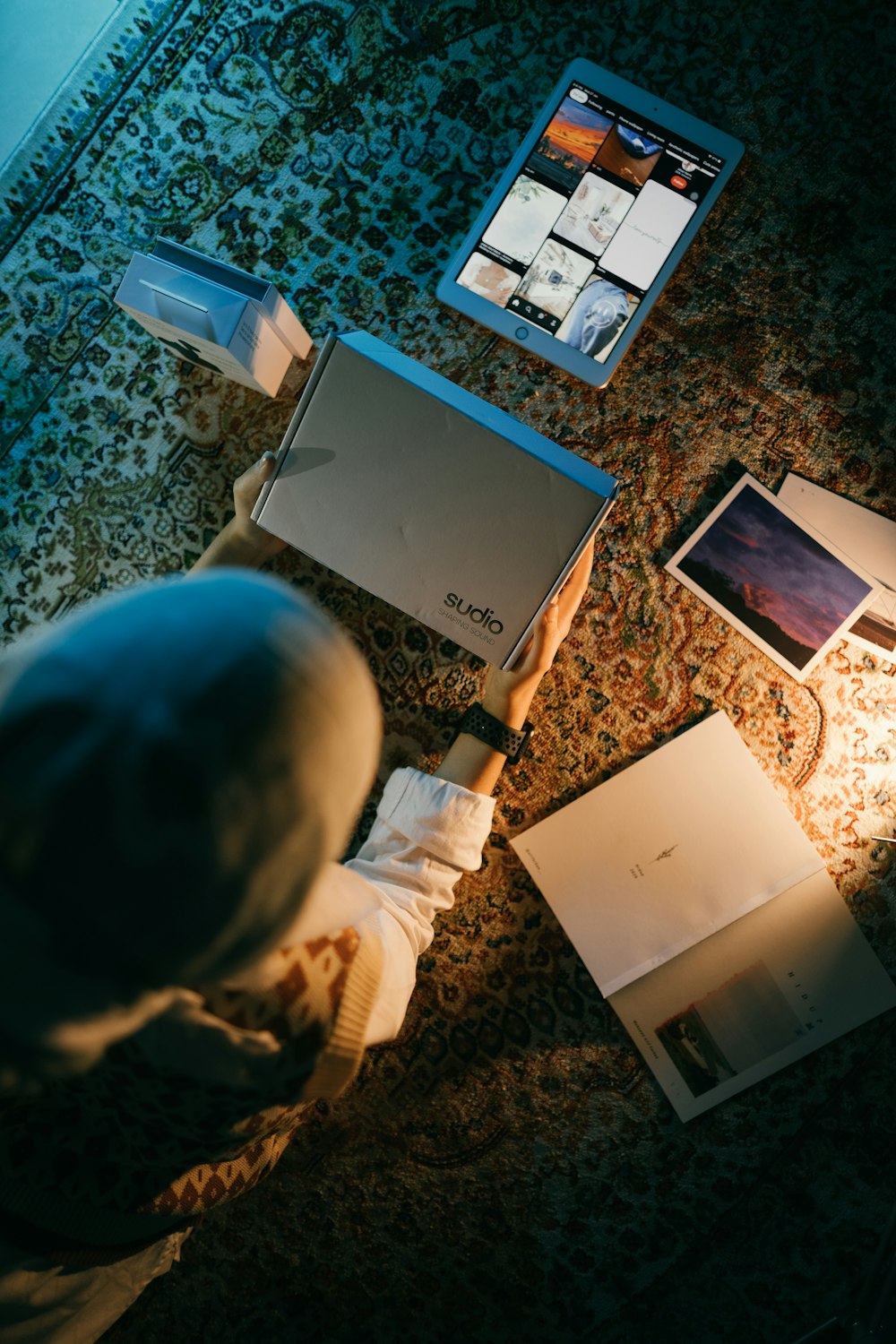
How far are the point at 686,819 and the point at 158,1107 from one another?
2.53ft

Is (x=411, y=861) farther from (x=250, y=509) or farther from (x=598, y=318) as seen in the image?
(x=598, y=318)

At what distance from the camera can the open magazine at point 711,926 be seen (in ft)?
3.51

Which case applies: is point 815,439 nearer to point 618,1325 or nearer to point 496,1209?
point 496,1209

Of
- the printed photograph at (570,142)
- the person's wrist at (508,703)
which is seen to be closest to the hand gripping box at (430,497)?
the person's wrist at (508,703)

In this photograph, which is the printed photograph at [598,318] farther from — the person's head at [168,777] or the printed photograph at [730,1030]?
the printed photograph at [730,1030]

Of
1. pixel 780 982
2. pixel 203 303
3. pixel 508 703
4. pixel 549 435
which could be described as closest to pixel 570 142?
pixel 549 435

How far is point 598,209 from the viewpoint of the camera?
3.42ft

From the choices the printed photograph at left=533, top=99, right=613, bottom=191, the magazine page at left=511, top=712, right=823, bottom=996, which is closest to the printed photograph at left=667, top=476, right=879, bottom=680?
the magazine page at left=511, top=712, right=823, bottom=996

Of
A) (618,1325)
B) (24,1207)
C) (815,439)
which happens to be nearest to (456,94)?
(815,439)

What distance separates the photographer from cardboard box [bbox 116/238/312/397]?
0.93m

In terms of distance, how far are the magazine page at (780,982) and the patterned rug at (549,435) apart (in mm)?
39

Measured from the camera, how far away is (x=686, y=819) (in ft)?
3.54

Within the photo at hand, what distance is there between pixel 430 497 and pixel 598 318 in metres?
0.44

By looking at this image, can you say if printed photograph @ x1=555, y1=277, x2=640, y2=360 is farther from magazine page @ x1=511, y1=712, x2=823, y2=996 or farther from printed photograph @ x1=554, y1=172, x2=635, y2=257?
magazine page @ x1=511, y1=712, x2=823, y2=996
